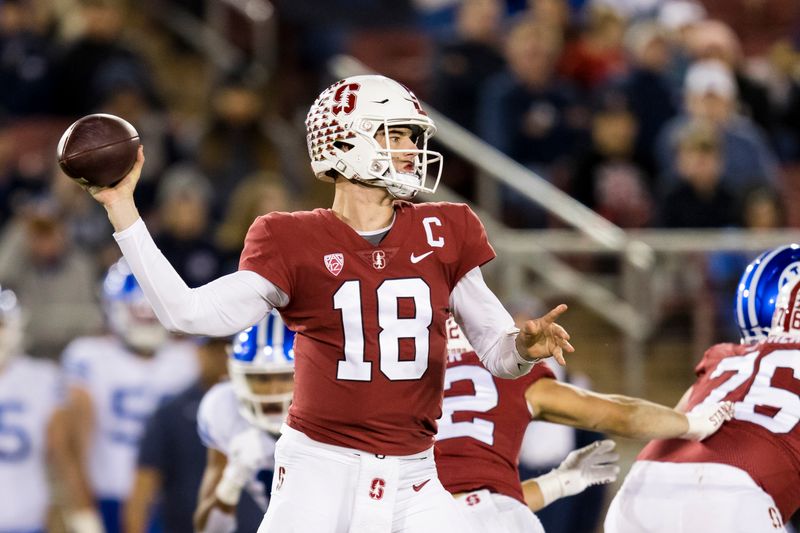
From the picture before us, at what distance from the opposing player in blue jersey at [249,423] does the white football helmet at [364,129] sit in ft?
3.95

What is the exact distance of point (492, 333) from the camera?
3695 millimetres

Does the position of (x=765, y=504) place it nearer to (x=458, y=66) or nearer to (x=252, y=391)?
(x=252, y=391)

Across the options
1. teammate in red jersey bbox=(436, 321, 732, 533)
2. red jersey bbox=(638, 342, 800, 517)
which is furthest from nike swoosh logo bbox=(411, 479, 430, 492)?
red jersey bbox=(638, 342, 800, 517)

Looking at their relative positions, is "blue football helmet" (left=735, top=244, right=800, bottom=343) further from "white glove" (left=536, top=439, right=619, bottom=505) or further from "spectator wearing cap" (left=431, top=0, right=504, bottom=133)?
"spectator wearing cap" (left=431, top=0, right=504, bottom=133)

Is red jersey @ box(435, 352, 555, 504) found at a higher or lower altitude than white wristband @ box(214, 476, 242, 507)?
higher

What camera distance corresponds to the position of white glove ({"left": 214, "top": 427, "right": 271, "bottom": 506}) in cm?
491

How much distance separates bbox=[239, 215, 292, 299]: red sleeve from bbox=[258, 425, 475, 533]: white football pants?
1.34ft

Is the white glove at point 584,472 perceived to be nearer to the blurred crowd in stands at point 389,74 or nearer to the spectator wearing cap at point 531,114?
the blurred crowd in stands at point 389,74

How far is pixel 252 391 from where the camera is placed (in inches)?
191

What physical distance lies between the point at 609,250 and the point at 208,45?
4101mm

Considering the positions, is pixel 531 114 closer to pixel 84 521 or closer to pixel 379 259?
pixel 84 521

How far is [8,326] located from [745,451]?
393 cm

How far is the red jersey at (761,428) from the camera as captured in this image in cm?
421

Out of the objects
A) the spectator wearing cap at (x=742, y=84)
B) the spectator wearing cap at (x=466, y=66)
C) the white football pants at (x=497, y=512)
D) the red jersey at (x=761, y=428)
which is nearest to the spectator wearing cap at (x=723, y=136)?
the spectator wearing cap at (x=742, y=84)
